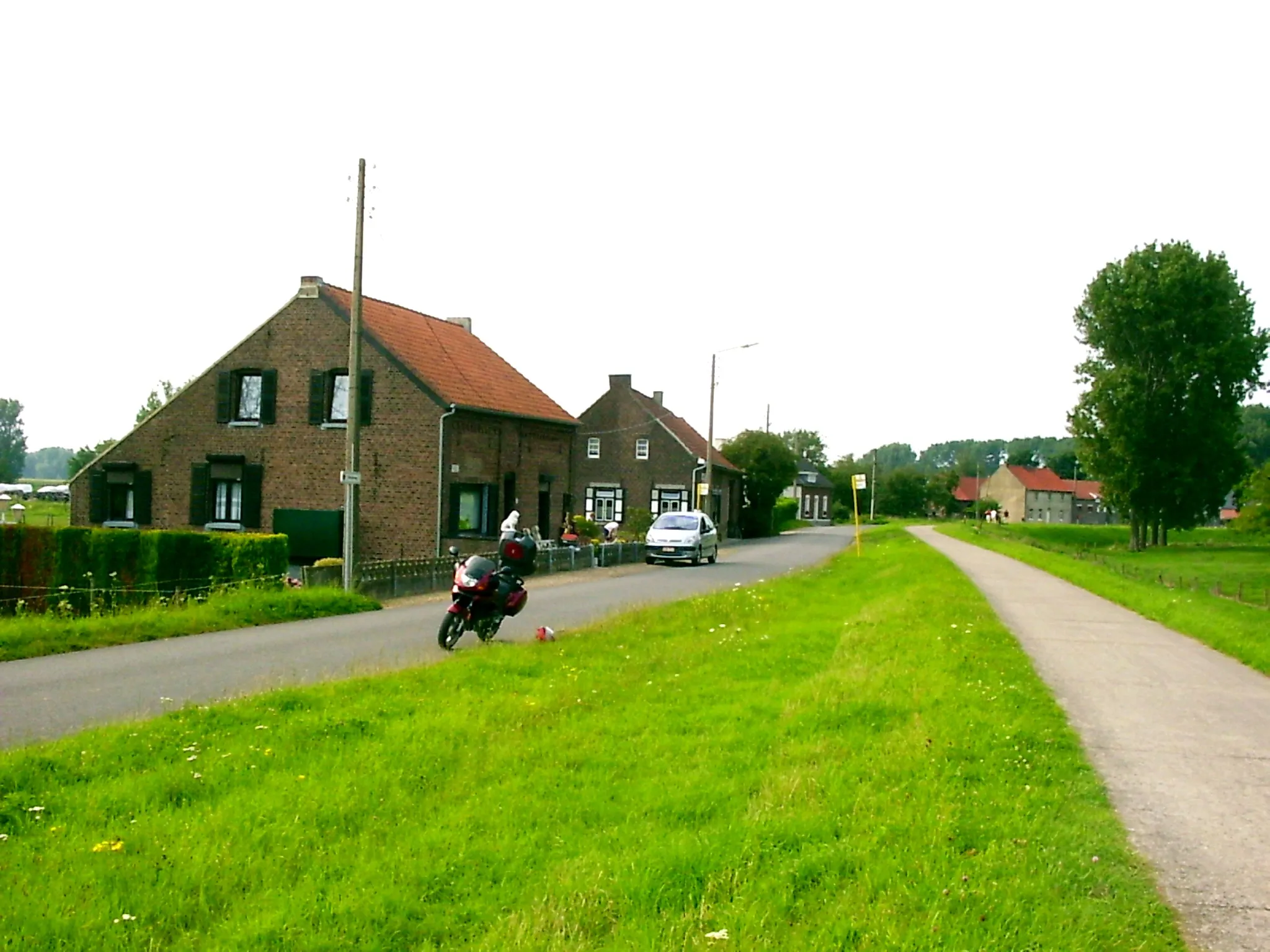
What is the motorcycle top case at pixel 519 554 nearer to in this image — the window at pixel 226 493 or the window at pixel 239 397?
the window at pixel 226 493

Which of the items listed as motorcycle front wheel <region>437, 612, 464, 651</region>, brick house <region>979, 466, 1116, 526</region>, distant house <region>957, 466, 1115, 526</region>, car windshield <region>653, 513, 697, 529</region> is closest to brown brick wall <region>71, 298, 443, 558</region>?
car windshield <region>653, 513, 697, 529</region>

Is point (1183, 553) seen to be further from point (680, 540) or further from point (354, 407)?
point (354, 407)

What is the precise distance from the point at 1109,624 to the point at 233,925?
15668 millimetres

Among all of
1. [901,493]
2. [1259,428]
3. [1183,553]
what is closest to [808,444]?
[901,493]

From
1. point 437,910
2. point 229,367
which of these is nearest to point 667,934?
point 437,910

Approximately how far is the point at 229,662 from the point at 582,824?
25.6 feet

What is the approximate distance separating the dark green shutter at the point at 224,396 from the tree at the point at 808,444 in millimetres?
109571

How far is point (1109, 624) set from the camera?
58.3ft

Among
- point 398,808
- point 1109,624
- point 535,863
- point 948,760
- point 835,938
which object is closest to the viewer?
point 835,938

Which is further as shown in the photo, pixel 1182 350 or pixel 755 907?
pixel 1182 350

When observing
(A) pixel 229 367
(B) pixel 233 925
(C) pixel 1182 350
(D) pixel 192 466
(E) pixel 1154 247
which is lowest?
(B) pixel 233 925

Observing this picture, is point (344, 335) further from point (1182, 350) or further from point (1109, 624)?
point (1182, 350)

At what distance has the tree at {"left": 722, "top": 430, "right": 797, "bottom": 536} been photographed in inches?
2685

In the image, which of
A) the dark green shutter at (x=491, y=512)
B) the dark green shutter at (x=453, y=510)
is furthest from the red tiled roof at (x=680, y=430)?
the dark green shutter at (x=453, y=510)
